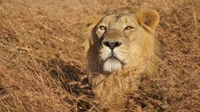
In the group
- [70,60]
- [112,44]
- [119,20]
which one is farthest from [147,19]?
[70,60]

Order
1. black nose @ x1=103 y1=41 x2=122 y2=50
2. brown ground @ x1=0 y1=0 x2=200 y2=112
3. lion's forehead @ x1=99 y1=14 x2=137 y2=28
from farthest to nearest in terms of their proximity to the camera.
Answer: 1. lion's forehead @ x1=99 y1=14 x2=137 y2=28
2. black nose @ x1=103 y1=41 x2=122 y2=50
3. brown ground @ x1=0 y1=0 x2=200 y2=112

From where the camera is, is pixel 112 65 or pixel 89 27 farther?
pixel 89 27

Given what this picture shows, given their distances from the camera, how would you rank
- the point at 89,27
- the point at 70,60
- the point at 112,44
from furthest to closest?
the point at 70,60 → the point at 89,27 → the point at 112,44

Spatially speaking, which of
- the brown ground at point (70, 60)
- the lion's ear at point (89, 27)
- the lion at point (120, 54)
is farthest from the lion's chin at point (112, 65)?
the lion's ear at point (89, 27)

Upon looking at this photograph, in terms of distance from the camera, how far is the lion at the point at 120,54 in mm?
3840

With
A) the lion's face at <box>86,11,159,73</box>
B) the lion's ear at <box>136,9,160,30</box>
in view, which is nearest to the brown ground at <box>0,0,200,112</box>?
the lion's face at <box>86,11,159,73</box>

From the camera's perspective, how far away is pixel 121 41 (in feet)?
12.6

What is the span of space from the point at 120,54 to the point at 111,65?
12cm

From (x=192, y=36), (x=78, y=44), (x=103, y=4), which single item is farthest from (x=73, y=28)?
(x=192, y=36)

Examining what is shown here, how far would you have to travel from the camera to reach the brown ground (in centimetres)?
359

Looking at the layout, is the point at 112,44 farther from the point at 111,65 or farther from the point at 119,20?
the point at 119,20

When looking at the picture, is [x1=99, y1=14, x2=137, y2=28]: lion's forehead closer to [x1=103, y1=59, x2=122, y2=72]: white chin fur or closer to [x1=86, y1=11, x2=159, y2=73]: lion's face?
[x1=86, y1=11, x2=159, y2=73]: lion's face

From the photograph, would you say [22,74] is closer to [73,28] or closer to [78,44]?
[78,44]

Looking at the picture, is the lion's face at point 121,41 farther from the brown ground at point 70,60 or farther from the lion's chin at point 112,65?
the brown ground at point 70,60
